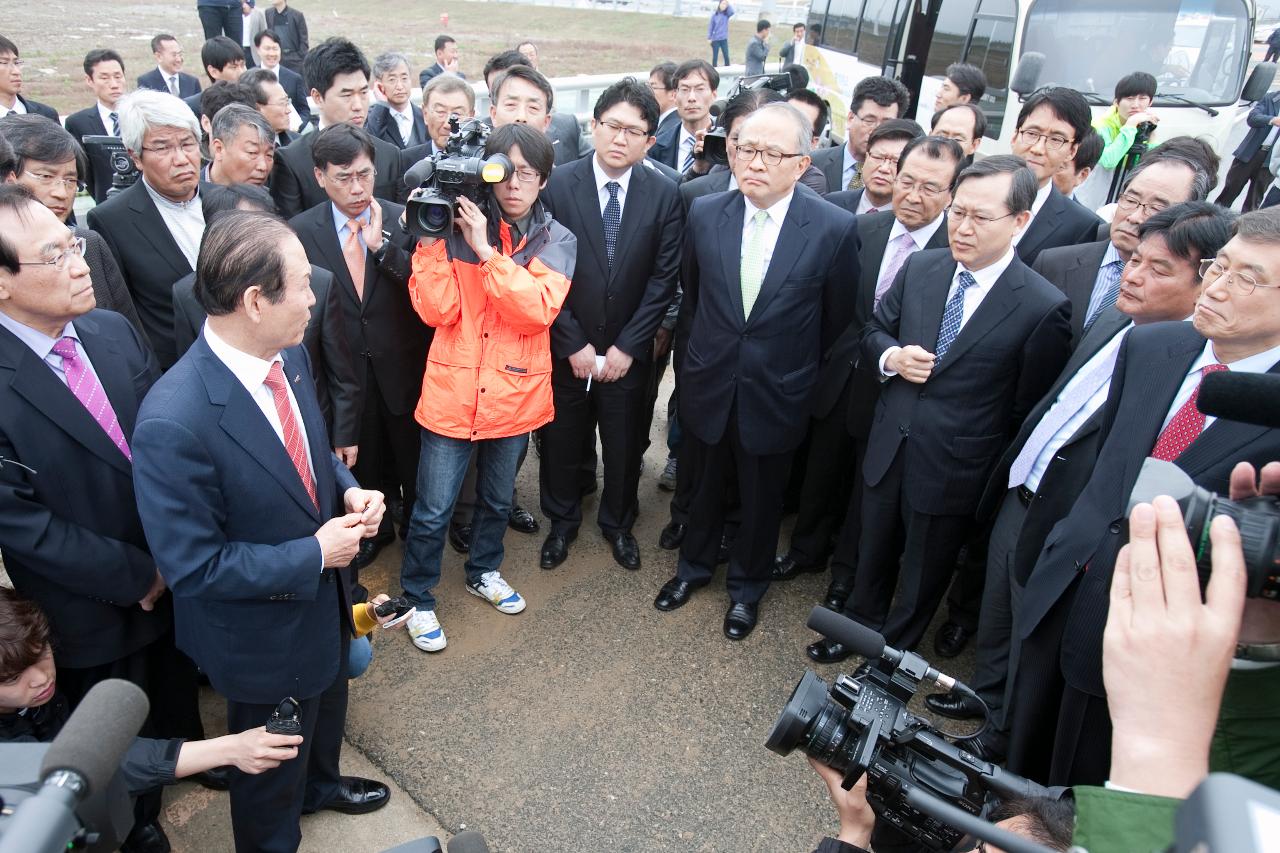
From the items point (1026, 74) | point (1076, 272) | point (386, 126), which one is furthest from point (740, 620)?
point (1026, 74)

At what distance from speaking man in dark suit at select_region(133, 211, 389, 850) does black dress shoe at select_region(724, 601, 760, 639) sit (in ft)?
6.16

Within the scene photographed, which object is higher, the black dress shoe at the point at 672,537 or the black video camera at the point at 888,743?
the black video camera at the point at 888,743

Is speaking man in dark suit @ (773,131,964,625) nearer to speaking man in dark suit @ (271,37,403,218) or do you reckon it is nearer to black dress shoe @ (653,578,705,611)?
black dress shoe @ (653,578,705,611)

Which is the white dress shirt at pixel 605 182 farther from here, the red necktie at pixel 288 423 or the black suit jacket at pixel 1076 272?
the red necktie at pixel 288 423

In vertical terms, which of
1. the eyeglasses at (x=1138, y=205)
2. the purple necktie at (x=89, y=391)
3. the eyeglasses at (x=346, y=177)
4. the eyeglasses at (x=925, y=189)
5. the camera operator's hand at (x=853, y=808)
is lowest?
the camera operator's hand at (x=853, y=808)

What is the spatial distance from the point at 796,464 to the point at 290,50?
31.1 feet

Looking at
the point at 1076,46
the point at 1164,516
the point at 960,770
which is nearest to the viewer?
the point at 1164,516

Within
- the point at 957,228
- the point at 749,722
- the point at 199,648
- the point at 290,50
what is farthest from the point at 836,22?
the point at 199,648

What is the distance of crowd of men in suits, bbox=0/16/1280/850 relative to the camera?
2215 mm

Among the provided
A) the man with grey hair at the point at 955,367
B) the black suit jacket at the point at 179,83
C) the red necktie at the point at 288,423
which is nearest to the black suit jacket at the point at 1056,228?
the man with grey hair at the point at 955,367

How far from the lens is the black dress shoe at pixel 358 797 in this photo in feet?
9.34

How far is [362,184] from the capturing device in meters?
3.52

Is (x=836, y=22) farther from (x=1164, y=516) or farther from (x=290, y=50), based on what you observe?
(x=1164, y=516)

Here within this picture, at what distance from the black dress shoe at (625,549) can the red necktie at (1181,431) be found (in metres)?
2.44
